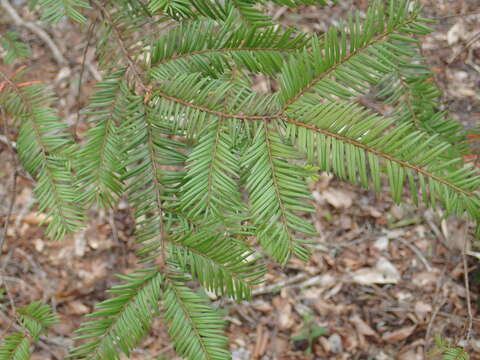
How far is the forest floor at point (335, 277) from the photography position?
1.81 m

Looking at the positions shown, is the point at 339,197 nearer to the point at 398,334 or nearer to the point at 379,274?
the point at 379,274

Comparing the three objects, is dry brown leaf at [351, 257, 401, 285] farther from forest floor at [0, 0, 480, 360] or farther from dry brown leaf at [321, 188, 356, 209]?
dry brown leaf at [321, 188, 356, 209]

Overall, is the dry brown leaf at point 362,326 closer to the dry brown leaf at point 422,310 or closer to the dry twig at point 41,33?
the dry brown leaf at point 422,310

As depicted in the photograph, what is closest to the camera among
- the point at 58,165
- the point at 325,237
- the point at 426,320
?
the point at 58,165

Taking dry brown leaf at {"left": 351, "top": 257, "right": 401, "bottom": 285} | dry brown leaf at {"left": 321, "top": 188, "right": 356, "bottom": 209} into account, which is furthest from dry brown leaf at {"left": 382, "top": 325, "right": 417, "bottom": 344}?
dry brown leaf at {"left": 321, "top": 188, "right": 356, "bottom": 209}

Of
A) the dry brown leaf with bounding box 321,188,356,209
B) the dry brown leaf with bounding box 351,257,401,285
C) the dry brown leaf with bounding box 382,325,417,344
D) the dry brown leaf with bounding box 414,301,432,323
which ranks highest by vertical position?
the dry brown leaf with bounding box 321,188,356,209

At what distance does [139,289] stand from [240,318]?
4.55 feet

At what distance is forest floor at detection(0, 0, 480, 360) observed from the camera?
181 centimetres

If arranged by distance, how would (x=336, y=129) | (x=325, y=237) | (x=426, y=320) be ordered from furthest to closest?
(x=325, y=237)
(x=426, y=320)
(x=336, y=129)

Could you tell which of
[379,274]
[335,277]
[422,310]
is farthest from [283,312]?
[422,310]

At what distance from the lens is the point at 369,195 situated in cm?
212

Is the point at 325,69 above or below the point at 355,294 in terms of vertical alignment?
above

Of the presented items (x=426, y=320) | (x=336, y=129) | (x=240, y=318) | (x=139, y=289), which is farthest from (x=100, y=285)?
(x=336, y=129)

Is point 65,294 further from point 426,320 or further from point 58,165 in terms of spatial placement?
point 426,320
